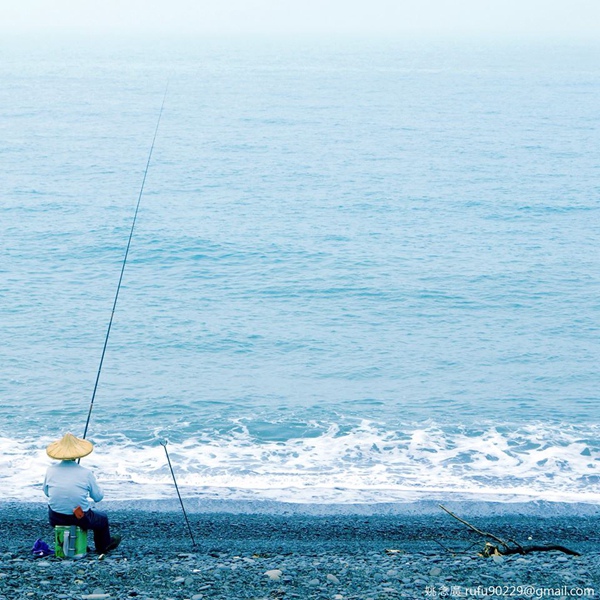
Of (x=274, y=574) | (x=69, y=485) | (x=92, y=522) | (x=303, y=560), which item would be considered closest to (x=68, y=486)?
(x=69, y=485)

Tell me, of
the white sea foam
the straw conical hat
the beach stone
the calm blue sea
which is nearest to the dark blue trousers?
the straw conical hat

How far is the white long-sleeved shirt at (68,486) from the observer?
22.4 ft

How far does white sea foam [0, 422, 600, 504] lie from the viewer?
10117mm

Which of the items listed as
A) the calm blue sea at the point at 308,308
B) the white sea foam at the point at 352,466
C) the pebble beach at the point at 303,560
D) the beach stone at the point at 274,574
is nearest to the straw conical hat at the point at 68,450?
the pebble beach at the point at 303,560

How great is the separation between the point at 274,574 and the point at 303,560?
75 centimetres

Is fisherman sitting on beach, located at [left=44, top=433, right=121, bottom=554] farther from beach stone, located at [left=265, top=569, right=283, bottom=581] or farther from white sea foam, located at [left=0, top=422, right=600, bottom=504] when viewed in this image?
white sea foam, located at [left=0, top=422, right=600, bottom=504]

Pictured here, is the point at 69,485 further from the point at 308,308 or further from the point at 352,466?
the point at 308,308

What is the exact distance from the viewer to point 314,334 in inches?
649

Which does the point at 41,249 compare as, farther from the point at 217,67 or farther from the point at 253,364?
the point at 217,67

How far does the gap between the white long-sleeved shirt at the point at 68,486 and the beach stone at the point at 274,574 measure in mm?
1518

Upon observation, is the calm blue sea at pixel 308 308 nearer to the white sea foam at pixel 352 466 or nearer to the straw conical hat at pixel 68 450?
the white sea foam at pixel 352 466

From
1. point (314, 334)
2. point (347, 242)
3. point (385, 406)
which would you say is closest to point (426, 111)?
point (347, 242)

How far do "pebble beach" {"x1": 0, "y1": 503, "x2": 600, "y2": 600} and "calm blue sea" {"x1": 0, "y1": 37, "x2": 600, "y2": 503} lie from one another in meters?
0.85

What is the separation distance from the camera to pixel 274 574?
681 cm
